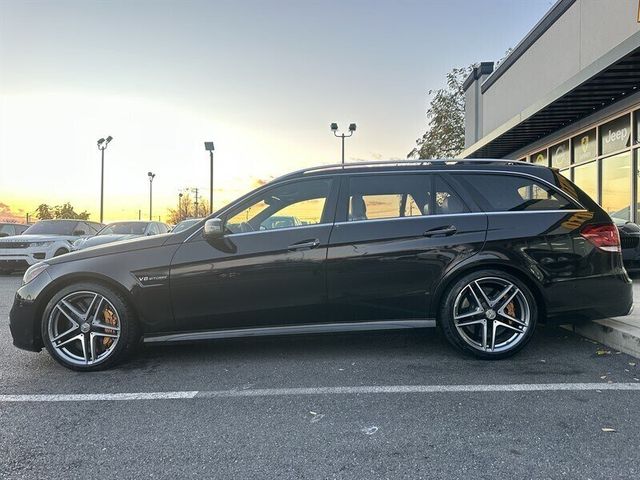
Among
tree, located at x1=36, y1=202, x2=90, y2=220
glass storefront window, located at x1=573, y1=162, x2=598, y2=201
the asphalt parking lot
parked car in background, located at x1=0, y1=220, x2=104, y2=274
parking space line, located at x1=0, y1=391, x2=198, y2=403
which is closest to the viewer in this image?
the asphalt parking lot

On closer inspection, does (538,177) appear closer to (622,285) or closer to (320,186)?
(622,285)

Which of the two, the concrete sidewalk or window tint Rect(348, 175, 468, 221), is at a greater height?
window tint Rect(348, 175, 468, 221)

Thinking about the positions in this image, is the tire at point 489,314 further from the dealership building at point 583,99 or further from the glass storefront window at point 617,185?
the glass storefront window at point 617,185

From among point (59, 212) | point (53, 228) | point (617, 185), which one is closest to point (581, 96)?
point (617, 185)

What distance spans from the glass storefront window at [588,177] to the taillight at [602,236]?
809 cm

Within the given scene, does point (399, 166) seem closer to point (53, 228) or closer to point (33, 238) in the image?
point (33, 238)

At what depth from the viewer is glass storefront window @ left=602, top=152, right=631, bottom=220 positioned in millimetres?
10219

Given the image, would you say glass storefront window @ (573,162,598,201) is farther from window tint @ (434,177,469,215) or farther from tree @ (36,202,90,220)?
tree @ (36,202,90,220)

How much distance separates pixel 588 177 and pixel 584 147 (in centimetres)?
77

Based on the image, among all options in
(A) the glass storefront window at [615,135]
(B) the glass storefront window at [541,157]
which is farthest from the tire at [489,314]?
(B) the glass storefront window at [541,157]

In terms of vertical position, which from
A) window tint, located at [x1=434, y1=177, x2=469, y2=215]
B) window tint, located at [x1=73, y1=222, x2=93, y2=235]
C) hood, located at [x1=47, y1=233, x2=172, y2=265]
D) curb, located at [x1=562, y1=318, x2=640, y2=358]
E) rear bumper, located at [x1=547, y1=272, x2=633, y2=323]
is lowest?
curb, located at [x1=562, y1=318, x2=640, y2=358]

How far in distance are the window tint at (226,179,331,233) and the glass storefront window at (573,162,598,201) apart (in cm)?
953

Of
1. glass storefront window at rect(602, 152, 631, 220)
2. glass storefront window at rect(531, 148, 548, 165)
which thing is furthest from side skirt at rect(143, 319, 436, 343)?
glass storefront window at rect(531, 148, 548, 165)

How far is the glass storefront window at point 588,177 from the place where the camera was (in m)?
11.5
